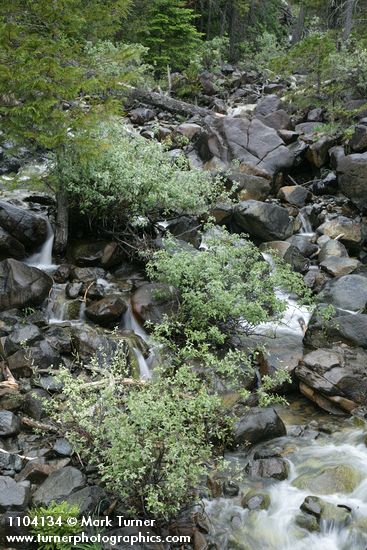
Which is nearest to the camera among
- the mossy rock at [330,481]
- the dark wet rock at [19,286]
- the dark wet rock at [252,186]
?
the mossy rock at [330,481]

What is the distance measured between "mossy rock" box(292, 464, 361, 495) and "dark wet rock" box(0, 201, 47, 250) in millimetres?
7480

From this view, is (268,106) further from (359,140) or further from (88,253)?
(88,253)

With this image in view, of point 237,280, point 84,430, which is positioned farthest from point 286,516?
point 237,280

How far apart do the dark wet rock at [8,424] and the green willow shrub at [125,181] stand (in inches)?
187

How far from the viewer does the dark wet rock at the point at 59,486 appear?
17.8ft

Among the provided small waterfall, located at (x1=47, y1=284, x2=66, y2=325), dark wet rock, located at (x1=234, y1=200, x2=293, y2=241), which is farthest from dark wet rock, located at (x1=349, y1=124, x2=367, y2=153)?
small waterfall, located at (x1=47, y1=284, x2=66, y2=325)

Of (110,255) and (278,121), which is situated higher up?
(278,121)

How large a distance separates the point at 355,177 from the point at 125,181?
7305 mm

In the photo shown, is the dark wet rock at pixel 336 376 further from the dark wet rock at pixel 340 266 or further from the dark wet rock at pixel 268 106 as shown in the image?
the dark wet rock at pixel 268 106

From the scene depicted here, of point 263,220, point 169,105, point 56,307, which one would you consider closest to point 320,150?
point 263,220

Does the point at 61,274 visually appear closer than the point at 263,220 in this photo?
Yes

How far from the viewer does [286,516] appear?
5930 millimetres

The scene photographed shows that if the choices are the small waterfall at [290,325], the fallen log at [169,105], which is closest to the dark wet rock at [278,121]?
the fallen log at [169,105]

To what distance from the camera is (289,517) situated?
233 inches
